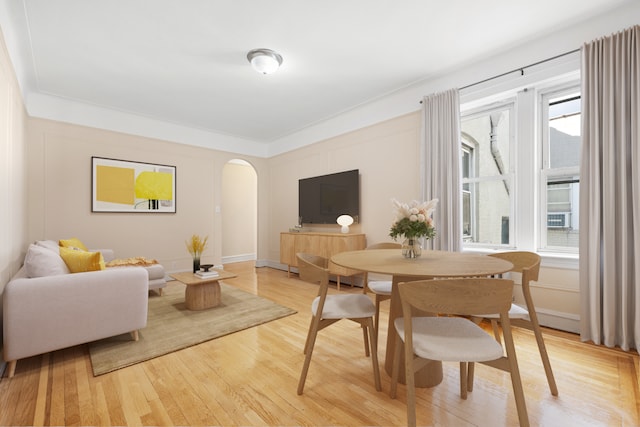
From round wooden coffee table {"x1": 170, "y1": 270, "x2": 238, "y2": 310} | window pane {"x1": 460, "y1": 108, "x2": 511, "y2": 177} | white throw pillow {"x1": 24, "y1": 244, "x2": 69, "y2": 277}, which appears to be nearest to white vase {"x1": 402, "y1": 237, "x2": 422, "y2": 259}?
window pane {"x1": 460, "y1": 108, "x2": 511, "y2": 177}

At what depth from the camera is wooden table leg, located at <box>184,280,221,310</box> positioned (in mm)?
3273

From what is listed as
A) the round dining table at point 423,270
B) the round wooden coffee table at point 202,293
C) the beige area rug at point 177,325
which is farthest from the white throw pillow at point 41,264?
the round dining table at point 423,270

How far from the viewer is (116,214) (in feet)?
15.0

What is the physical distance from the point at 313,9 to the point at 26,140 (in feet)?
13.9

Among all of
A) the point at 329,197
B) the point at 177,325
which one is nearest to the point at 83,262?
the point at 177,325

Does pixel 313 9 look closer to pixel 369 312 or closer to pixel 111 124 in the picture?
pixel 369 312

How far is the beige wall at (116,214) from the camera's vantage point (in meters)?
3.99

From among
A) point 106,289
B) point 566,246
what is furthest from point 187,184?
point 566,246

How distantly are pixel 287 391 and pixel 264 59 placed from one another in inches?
121

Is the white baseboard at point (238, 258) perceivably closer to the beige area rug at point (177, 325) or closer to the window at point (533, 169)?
the beige area rug at point (177, 325)

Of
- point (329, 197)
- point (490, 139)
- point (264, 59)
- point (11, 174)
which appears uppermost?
point (264, 59)

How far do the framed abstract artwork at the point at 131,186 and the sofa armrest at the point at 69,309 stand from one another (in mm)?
2855

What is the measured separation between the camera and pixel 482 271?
→ 59.5 inches

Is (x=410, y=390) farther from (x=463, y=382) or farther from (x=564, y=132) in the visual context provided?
(x=564, y=132)
